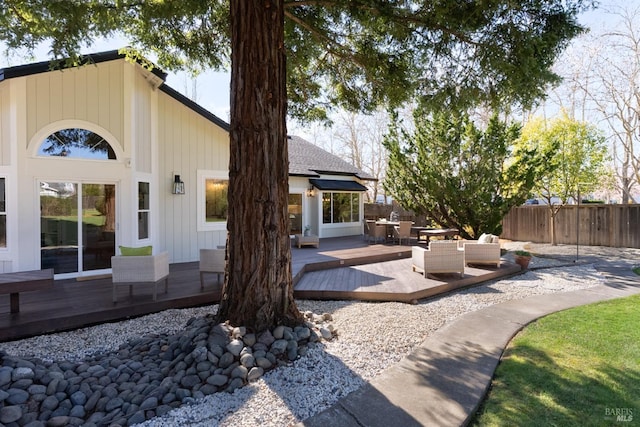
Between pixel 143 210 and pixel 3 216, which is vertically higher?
pixel 143 210

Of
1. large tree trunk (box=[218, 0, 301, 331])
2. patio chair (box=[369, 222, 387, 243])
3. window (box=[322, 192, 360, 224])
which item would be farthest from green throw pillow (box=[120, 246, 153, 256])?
window (box=[322, 192, 360, 224])

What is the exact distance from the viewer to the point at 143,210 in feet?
29.2

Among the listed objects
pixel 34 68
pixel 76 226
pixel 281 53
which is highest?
pixel 34 68

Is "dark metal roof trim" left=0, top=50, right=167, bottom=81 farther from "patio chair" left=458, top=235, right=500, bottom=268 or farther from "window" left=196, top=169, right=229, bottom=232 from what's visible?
"patio chair" left=458, top=235, right=500, bottom=268

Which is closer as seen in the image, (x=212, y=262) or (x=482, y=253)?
(x=212, y=262)

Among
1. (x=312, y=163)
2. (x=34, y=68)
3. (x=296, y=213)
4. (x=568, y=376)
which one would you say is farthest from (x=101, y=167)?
(x=312, y=163)

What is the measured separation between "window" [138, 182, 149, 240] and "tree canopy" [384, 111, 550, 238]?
9.51m

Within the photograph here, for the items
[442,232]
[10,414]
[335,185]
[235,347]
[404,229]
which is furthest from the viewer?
[335,185]

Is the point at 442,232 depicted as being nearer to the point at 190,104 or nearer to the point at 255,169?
the point at 190,104

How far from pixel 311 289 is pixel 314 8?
5.49 metres

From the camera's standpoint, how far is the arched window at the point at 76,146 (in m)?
7.53

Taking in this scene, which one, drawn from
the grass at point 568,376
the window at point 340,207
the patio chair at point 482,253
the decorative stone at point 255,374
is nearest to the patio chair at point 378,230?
the window at point 340,207

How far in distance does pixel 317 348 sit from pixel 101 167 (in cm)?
695

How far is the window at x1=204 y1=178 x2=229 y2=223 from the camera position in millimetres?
10648
